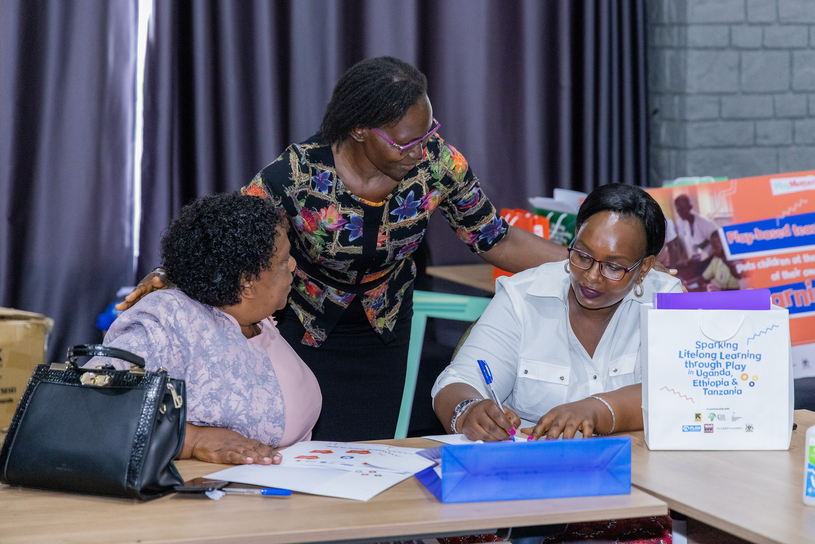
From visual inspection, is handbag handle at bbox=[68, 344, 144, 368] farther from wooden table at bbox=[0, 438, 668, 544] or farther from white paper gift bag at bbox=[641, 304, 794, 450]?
white paper gift bag at bbox=[641, 304, 794, 450]

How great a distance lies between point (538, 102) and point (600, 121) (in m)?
0.30

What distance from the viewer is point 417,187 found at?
81.2 inches

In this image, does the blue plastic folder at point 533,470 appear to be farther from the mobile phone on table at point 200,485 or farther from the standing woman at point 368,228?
the standing woman at point 368,228

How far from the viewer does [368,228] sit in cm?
203

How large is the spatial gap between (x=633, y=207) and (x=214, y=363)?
93 cm

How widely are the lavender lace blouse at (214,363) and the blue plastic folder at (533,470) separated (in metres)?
0.42

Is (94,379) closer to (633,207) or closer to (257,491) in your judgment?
(257,491)

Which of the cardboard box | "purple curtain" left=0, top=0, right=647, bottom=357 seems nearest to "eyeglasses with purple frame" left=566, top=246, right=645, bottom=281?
the cardboard box

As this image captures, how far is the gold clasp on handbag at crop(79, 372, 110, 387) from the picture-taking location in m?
1.27

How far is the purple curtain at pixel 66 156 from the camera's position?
289cm

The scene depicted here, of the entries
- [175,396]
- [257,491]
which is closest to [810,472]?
[257,491]

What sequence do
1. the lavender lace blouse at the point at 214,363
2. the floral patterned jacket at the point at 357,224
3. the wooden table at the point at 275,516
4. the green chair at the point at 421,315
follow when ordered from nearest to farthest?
the wooden table at the point at 275,516, the lavender lace blouse at the point at 214,363, the floral patterned jacket at the point at 357,224, the green chair at the point at 421,315

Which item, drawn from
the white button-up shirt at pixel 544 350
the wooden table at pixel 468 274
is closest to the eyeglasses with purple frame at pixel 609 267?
the white button-up shirt at pixel 544 350

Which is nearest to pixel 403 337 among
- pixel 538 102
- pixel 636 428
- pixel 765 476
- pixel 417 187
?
pixel 417 187
